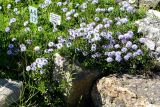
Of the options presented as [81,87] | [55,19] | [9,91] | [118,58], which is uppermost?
[55,19]

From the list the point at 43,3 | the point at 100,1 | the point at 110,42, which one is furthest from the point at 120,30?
the point at 43,3

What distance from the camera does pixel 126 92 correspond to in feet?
18.1

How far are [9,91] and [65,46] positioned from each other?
36.4 inches

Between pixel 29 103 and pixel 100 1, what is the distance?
7.78 feet

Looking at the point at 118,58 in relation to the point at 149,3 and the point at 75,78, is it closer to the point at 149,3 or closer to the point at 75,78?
the point at 75,78

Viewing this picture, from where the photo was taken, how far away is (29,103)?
5.45 meters

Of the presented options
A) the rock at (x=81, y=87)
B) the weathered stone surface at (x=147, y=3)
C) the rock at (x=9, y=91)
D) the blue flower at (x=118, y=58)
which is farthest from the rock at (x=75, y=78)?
the weathered stone surface at (x=147, y=3)

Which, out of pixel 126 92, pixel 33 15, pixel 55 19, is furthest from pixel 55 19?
pixel 126 92

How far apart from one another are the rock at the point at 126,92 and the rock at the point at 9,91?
0.92 metres

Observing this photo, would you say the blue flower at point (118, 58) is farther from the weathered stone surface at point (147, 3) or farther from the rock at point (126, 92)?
the weathered stone surface at point (147, 3)

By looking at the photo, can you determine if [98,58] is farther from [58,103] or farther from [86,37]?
[58,103]

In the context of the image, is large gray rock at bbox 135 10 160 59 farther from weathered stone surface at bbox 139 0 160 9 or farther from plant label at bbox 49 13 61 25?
plant label at bbox 49 13 61 25

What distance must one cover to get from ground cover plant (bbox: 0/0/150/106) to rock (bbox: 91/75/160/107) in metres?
0.21

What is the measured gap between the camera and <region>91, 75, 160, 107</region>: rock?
5406mm
